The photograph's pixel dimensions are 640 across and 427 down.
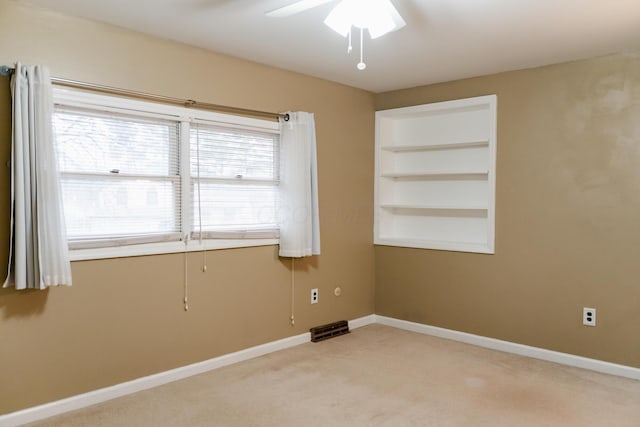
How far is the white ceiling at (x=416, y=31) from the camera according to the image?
8.68 feet

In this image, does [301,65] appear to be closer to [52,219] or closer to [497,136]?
[497,136]

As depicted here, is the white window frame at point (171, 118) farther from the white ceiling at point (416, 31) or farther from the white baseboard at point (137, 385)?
the white baseboard at point (137, 385)

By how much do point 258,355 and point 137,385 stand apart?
100 centimetres

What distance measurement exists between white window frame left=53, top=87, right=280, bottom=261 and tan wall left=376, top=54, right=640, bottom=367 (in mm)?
1885

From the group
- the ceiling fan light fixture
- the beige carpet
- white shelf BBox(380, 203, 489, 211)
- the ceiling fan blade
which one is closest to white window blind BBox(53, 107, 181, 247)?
the beige carpet

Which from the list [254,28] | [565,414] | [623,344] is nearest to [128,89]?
[254,28]

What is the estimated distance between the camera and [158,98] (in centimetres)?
319

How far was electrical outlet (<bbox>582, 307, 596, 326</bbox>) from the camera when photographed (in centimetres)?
358

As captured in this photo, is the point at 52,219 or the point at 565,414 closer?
the point at 52,219

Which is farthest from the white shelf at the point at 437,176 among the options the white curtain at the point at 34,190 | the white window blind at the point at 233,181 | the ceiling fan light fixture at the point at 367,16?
the white curtain at the point at 34,190

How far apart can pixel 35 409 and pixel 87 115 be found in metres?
1.74

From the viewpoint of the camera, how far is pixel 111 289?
300 cm

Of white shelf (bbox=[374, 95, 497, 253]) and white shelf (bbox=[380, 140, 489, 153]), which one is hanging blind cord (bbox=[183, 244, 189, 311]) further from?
white shelf (bbox=[380, 140, 489, 153])

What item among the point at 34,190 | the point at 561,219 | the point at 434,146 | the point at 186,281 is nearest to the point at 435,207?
the point at 434,146
